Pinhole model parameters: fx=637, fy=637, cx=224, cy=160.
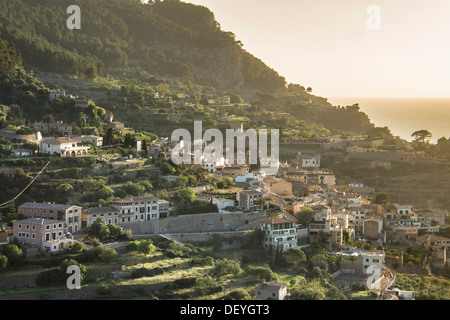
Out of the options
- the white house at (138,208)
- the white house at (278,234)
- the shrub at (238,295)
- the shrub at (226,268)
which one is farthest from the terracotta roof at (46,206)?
the white house at (278,234)

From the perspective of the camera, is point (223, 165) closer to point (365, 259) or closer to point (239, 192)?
point (239, 192)

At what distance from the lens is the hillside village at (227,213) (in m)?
18.8

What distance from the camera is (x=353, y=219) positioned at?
23.5m

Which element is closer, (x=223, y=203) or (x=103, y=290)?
(x=103, y=290)

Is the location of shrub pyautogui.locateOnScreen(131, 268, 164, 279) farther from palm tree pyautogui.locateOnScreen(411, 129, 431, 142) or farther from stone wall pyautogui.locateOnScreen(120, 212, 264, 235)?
palm tree pyautogui.locateOnScreen(411, 129, 431, 142)

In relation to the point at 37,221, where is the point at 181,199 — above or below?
above

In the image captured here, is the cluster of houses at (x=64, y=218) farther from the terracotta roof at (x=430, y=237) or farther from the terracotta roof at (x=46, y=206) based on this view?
the terracotta roof at (x=430, y=237)

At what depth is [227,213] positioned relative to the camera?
2120 cm

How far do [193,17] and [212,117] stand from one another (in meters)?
24.8

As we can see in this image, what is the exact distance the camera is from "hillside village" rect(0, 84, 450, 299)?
1883cm

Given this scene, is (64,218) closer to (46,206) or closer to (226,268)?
(46,206)

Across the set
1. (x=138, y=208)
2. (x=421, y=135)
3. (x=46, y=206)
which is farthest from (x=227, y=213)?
(x=421, y=135)
